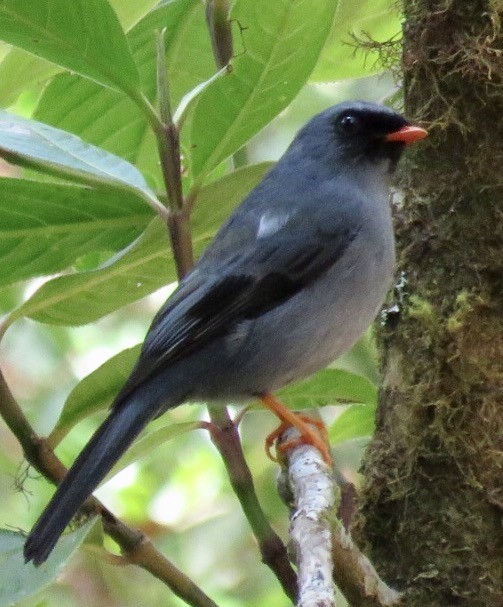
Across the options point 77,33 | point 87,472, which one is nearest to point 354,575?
point 87,472

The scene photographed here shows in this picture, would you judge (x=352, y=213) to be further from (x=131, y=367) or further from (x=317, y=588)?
(x=317, y=588)

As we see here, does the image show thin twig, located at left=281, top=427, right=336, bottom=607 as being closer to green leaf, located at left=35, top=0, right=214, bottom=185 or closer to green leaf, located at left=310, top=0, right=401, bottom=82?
green leaf, located at left=35, top=0, right=214, bottom=185

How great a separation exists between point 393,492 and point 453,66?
120 centimetres

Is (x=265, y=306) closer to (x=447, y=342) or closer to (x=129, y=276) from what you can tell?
(x=129, y=276)

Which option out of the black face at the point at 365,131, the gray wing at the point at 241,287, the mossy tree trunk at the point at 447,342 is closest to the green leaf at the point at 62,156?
the gray wing at the point at 241,287

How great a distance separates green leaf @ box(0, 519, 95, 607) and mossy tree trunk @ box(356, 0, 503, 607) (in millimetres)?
845

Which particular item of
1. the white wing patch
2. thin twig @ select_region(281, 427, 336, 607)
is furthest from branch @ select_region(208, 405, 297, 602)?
the white wing patch

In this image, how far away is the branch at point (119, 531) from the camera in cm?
208

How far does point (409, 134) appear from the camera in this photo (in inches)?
106

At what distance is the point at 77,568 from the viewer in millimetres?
4461

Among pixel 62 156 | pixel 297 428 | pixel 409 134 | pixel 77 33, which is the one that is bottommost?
pixel 297 428

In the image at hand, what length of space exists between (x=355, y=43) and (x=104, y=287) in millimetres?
1177

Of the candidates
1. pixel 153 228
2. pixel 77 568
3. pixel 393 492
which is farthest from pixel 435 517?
pixel 77 568

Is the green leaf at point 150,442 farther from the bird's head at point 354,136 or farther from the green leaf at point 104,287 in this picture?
the bird's head at point 354,136
